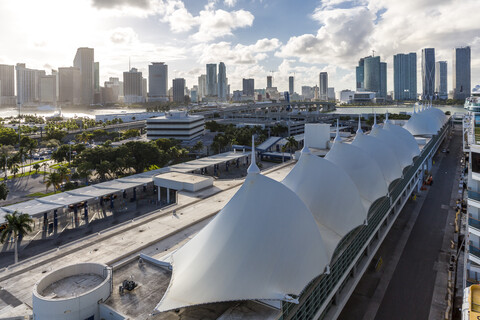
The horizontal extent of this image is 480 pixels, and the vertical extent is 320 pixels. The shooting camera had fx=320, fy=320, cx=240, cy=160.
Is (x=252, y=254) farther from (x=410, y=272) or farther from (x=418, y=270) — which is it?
(x=418, y=270)

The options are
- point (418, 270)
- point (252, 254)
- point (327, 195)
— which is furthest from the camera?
point (418, 270)

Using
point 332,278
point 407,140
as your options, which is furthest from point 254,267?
point 407,140

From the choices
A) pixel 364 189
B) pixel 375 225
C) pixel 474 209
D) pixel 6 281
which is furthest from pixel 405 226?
pixel 6 281

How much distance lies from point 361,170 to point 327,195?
8880mm

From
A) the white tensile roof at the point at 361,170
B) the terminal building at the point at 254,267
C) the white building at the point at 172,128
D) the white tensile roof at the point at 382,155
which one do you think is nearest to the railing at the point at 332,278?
the terminal building at the point at 254,267

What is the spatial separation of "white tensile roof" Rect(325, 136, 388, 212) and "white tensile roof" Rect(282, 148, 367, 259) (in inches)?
171

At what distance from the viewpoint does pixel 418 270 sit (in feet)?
97.8

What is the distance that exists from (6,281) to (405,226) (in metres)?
40.4

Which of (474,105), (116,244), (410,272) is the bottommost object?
(410,272)

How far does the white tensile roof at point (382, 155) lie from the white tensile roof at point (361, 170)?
457cm

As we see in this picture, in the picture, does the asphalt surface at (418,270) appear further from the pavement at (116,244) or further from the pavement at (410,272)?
the pavement at (116,244)

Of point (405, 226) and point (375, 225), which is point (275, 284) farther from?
point (405, 226)

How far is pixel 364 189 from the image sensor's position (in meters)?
30.4

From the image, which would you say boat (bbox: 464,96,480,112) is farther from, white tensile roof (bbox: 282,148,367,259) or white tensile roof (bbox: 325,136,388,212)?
white tensile roof (bbox: 282,148,367,259)
